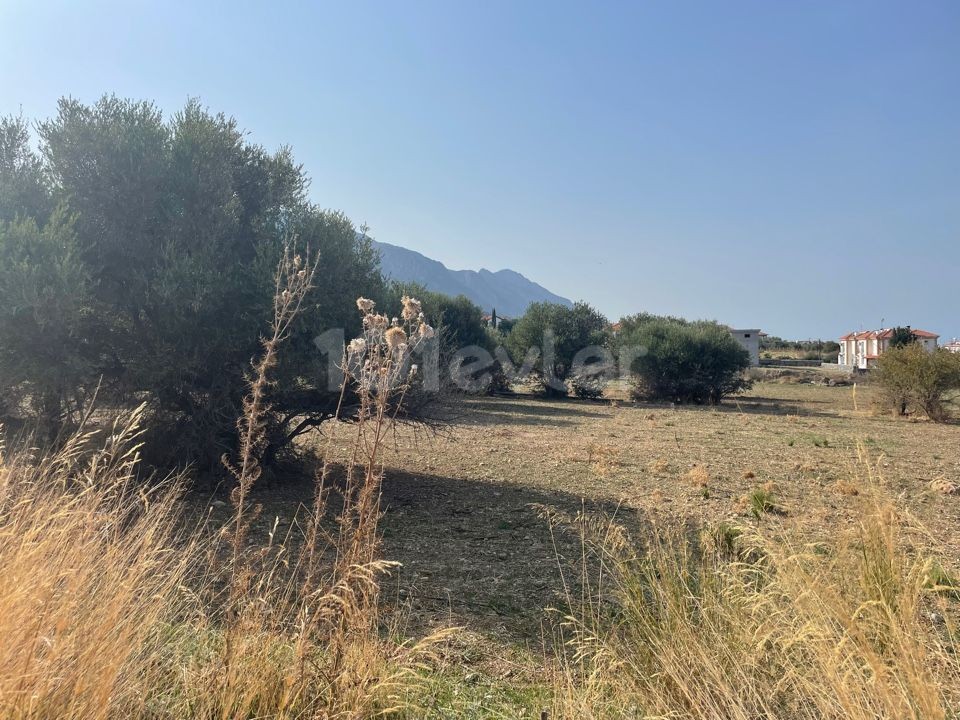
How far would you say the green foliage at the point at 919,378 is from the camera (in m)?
19.7

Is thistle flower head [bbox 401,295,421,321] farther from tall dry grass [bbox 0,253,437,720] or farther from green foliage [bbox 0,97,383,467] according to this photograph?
green foliage [bbox 0,97,383,467]

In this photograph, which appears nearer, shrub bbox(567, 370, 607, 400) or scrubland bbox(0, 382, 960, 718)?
scrubland bbox(0, 382, 960, 718)

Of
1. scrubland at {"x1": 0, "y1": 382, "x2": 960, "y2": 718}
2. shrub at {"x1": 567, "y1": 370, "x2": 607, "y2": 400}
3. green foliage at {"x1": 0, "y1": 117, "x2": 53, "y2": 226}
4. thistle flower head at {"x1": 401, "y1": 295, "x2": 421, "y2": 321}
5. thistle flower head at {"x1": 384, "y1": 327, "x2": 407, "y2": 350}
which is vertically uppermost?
green foliage at {"x1": 0, "y1": 117, "x2": 53, "y2": 226}

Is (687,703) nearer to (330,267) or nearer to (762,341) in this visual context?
(330,267)

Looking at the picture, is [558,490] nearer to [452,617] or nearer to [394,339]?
[452,617]

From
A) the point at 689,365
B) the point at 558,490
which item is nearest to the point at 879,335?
the point at 689,365

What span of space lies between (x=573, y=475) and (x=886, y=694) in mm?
7718

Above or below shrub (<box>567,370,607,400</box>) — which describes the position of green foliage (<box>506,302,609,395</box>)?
above

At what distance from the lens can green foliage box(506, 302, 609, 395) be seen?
3127cm

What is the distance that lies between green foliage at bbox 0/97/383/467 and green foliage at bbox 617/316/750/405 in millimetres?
23430

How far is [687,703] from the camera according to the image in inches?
105

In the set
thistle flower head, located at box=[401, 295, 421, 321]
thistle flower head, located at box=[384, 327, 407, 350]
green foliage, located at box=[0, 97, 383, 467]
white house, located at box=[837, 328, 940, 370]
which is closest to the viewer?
thistle flower head, located at box=[384, 327, 407, 350]

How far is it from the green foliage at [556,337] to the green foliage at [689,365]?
10.5 feet

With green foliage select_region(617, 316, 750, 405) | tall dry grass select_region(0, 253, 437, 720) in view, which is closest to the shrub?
green foliage select_region(617, 316, 750, 405)
